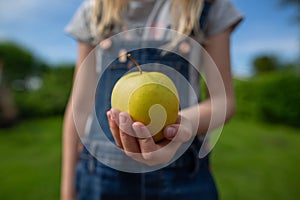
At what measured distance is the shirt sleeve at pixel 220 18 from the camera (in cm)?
81

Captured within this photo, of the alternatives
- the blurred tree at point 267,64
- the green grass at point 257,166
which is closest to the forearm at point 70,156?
the green grass at point 257,166

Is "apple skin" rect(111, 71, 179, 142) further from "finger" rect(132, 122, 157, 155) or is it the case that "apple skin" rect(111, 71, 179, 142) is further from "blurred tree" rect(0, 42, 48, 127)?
"blurred tree" rect(0, 42, 48, 127)

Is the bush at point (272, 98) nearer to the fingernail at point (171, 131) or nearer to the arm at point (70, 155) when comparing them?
the arm at point (70, 155)

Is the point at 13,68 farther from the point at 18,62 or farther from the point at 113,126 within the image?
the point at 113,126

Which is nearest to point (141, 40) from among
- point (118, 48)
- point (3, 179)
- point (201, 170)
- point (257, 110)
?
point (118, 48)

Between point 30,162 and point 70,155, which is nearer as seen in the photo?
point 70,155

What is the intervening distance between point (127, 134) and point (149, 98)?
7 cm

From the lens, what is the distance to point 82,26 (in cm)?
90

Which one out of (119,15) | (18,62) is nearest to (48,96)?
(18,62)

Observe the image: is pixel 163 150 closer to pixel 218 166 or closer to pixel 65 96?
pixel 218 166

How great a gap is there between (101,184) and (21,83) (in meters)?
7.93

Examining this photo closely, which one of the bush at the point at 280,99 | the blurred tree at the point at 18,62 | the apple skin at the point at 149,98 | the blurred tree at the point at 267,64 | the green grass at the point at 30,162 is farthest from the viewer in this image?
the blurred tree at the point at 267,64

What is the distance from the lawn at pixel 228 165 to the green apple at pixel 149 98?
2.46 m

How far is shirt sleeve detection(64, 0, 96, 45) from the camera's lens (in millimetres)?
891
